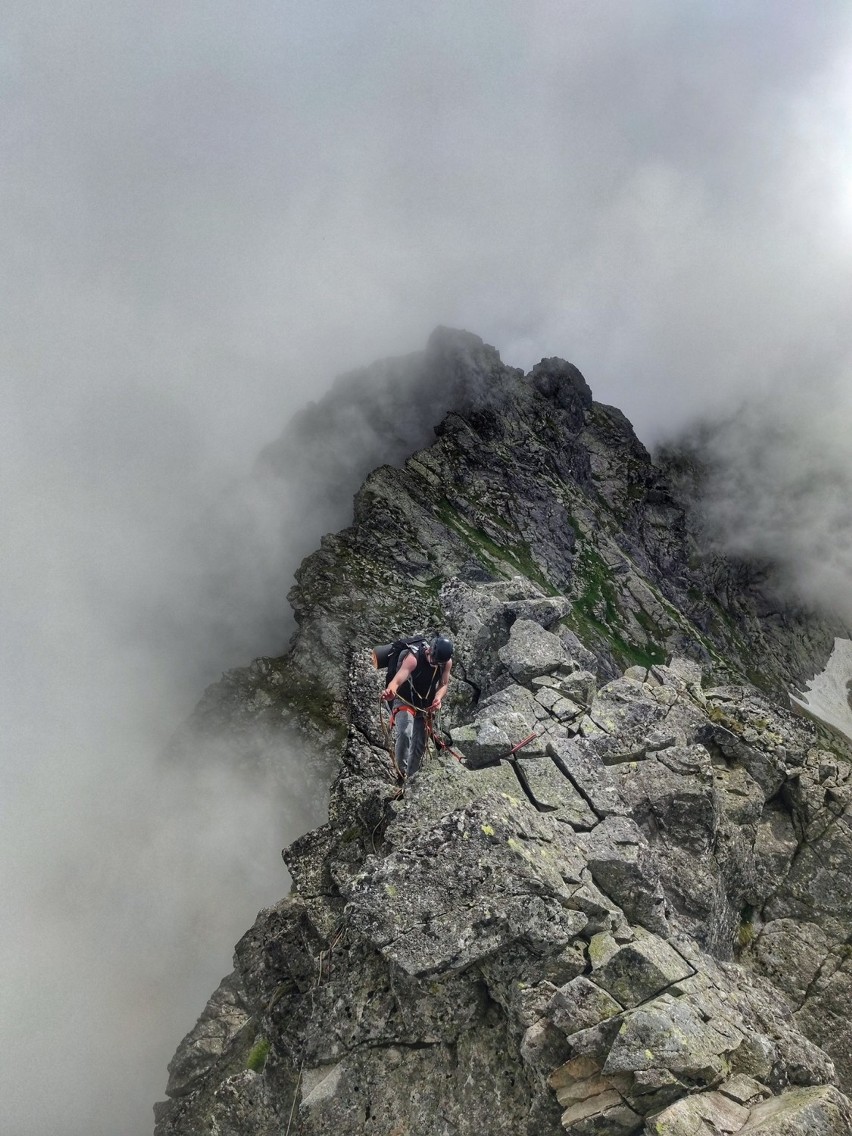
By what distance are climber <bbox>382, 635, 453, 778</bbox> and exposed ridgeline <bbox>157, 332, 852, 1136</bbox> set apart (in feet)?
2.70

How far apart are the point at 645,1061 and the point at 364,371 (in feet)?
476

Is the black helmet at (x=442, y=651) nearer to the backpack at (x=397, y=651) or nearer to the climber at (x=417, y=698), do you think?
the climber at (x=417, y=698)

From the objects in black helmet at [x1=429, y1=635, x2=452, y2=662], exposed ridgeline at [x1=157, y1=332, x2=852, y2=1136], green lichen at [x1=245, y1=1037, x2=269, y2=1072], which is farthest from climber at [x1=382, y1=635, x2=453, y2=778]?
green lichen at [x1=245, y1=1037, x2=269, y2=1072]

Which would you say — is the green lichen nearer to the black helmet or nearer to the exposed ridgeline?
the exposed ridgeline

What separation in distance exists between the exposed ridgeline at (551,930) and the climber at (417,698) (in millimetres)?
822

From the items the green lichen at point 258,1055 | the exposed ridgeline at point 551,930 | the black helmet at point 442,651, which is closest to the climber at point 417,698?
the black helmet at point 442,651

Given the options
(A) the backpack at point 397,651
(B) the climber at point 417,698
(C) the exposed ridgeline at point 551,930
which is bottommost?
(C) the exposed ridgeline at point 551,930

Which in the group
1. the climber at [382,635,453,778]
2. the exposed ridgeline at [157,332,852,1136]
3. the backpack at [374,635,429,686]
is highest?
the backpack at [374,635,429,686]

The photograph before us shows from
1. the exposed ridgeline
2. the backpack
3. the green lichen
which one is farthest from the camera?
the backpack

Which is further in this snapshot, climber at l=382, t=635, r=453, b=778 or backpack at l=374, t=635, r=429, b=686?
backpack at l=374, t=635, r=429, b=686

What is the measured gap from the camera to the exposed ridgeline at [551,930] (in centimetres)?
1227

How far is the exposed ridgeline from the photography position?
40.2 feet

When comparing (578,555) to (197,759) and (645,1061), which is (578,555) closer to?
(197,759)

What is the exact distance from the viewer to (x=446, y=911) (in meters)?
14.3
